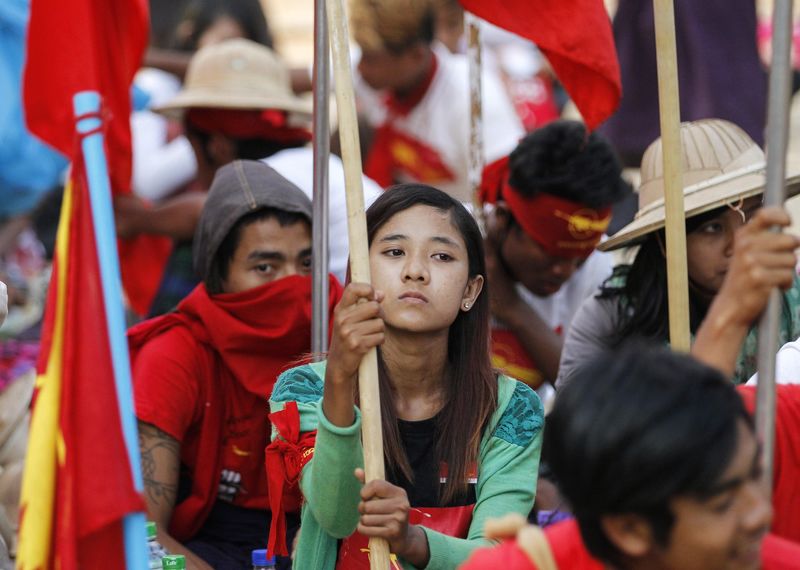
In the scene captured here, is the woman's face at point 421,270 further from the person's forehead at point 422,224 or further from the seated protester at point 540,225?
the seated protester at point 540,225

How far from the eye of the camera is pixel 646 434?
2.16 m

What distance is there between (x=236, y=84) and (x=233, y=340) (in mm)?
2038

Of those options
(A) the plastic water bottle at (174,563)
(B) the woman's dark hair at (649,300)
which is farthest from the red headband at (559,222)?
(A) the plastic water bottle at (174,563)

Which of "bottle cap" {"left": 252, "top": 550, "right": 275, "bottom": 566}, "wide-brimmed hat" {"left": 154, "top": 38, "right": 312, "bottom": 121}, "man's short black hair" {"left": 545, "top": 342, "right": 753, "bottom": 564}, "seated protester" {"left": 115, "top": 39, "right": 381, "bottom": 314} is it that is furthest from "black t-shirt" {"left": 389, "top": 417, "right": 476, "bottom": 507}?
"wide-brimmed hat" {"left": 154, "top": 38, "right": 312, "bottom": 121}

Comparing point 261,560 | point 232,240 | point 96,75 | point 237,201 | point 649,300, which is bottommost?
point 261,560

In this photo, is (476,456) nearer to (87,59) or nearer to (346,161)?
(346,161)

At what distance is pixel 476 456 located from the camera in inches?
134

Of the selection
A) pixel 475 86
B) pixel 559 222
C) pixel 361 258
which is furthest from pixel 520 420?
pixel 475 86

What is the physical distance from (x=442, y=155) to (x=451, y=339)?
2921 millimetres

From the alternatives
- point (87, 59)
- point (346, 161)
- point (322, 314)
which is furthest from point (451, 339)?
point (87, 59)

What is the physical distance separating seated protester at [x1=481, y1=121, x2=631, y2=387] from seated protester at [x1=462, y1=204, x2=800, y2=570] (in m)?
2.64

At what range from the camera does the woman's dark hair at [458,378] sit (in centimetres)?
338

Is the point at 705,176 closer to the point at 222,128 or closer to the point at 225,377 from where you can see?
the point at 225,377

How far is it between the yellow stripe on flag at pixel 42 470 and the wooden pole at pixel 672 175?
1.26 meters
